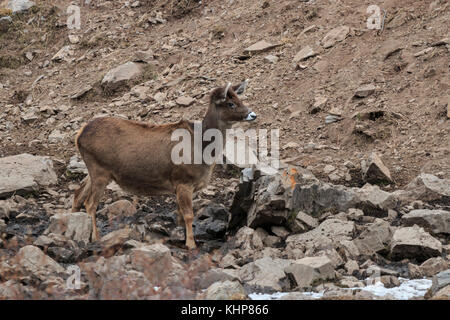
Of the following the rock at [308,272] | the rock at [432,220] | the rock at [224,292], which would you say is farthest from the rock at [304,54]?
the rock at [224,292]

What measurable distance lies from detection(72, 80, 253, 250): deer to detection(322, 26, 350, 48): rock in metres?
6.47

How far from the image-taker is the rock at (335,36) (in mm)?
17125

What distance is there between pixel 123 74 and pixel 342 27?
19.0 feet

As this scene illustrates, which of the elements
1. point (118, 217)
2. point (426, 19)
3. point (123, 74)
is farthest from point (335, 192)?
point (123, 74)

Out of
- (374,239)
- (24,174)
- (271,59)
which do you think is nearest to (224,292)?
(374,239)

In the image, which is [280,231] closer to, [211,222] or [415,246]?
[211,222]

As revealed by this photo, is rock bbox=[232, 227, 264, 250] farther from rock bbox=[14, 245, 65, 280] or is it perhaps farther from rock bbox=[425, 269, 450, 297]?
rock bbox=[425, 269, 450, 297]

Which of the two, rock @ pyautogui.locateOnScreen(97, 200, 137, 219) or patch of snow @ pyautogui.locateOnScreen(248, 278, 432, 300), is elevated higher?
rock @ pyautogui.locateOnScreen(97, 200, 137, 219)

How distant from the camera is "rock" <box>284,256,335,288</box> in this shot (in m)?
8.52

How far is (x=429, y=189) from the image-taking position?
11.9m

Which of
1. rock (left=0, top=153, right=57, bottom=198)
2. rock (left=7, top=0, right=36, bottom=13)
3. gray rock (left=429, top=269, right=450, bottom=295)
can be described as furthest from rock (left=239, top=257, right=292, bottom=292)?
rock (left=7, top=0, right=36, bottom=13)

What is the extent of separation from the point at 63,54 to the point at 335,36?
8.44m

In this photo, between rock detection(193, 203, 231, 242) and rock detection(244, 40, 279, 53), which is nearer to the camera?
rock detection(193, 203, 231, 242)

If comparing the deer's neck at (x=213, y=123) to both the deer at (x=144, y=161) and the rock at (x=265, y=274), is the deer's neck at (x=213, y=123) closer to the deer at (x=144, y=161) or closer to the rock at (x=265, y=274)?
the deer at (x=144, y=161)
